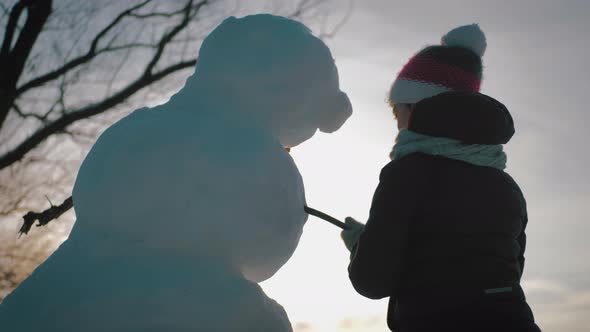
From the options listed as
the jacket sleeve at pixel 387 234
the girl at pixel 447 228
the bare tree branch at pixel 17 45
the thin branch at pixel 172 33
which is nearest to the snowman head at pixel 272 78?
the girl at pixel 447 228

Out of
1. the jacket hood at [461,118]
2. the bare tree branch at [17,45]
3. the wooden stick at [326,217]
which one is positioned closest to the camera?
the jacket hood at [461,118]

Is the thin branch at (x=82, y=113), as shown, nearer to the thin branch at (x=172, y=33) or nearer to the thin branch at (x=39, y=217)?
the thin branch at (x=172, y=33)

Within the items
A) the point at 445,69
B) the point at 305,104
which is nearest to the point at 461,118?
the point at 445,69

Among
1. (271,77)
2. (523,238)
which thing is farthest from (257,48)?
(523,238)

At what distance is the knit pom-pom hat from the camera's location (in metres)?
1.87

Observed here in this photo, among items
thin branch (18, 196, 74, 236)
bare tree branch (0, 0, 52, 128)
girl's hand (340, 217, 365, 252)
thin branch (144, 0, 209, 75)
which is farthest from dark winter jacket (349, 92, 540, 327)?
thin branch (144, 0, 209, 75)

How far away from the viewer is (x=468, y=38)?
203cm

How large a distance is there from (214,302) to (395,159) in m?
0.71

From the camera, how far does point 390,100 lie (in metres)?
2.02

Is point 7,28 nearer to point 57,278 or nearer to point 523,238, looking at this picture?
point 57,278

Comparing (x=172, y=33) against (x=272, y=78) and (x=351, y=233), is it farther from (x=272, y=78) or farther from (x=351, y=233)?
(x=351, y=233)

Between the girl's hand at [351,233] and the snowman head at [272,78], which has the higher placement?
the snowman head at [272,78]

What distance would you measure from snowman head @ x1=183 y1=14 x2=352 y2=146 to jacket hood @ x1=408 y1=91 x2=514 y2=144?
43 cm

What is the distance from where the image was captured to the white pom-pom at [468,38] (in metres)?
2.03
